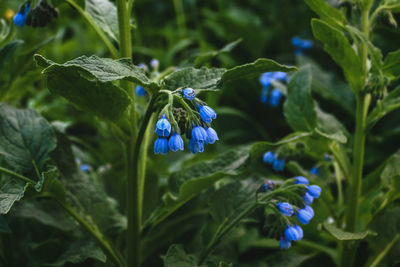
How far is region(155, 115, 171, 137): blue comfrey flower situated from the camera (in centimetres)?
137

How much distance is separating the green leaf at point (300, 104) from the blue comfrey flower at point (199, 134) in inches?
29.9

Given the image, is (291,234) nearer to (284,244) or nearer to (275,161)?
(284,244)

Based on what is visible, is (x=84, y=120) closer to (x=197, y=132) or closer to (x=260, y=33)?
(x=260, y=33)

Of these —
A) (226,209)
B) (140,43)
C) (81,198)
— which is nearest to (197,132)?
(226,209)

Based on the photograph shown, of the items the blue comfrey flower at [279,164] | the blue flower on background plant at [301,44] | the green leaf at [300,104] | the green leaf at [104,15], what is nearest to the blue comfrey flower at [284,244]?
the blue comfrey flower at [279,164]

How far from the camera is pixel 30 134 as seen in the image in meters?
1.90

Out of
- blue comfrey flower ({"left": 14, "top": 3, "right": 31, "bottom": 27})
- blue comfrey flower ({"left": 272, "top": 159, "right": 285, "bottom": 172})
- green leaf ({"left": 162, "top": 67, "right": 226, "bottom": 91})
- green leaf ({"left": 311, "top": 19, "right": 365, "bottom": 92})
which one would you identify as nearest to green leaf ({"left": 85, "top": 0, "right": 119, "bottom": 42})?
blue comfrey flower ({"left": 14, "top": 3, "right": 31, "bottom": 27})

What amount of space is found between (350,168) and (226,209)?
2.00 ft

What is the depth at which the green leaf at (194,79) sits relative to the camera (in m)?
1.49

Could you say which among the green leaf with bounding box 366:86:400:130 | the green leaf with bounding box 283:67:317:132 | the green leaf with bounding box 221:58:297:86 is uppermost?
the green leaf with bounding box 221:58:297:86

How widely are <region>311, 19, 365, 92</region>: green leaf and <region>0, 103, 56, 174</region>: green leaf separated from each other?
1.18m

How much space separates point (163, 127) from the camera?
137cm

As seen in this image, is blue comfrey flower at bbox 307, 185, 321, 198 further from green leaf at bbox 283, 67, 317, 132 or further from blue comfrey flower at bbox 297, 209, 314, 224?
green leaf at bbox 283, 67, 317, 132

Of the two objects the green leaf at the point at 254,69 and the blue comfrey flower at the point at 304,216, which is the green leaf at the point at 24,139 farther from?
the blue comfrey flower at the point at 304,216
